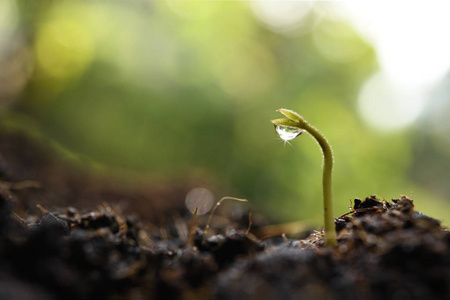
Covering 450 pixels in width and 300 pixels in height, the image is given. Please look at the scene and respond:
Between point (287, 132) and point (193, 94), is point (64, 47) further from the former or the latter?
point (287, 132)

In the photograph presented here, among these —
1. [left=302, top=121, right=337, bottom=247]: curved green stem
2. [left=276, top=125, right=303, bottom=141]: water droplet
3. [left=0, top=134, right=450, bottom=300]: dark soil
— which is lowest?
[left=0, top=134, right=450, bottom=300]: dark soil

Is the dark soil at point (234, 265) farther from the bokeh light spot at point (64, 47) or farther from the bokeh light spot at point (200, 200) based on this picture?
the bokeh light spot at point (64, 47)

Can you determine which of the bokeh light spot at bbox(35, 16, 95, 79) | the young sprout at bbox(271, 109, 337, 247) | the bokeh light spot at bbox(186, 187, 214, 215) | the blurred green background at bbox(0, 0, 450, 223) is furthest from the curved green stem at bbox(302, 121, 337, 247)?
the bokeh light spot at bbox(35, 16, 95, 79)

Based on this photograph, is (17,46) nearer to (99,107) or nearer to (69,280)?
(99,107)

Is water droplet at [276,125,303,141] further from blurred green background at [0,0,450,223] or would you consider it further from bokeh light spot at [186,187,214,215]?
blurred green background at [0,0,450,223]

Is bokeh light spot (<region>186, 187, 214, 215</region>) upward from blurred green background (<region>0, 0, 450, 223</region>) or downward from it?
downward

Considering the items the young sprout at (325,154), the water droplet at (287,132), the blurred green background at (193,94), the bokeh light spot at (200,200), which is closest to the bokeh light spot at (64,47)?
the blurred green background at (193,94)
